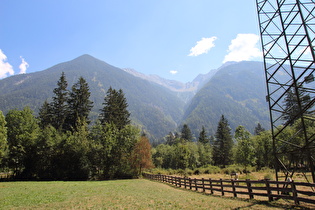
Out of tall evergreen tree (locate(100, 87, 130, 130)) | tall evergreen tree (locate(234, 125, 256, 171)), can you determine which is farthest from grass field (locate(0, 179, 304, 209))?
tall evergreen tree (locate(100, 87, 130, 130))

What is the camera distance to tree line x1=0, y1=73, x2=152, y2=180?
111 ft

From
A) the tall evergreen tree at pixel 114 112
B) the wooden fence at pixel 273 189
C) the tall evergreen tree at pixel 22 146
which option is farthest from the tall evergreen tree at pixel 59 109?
the wooden fence at pixel 273 189

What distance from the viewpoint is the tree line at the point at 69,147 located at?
111 feet

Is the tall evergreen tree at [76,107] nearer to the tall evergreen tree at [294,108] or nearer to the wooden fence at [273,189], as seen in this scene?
the wooden fence at [273,189]

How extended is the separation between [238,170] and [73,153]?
117ft

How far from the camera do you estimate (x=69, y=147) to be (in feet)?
117

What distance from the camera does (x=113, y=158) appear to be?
124 ft

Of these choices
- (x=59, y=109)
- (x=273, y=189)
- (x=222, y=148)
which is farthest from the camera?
(x=222, y=148)

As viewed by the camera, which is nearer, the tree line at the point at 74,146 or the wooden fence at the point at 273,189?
the wooden fence at the point at 273,189

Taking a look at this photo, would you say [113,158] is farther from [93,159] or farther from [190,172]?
[190,172]

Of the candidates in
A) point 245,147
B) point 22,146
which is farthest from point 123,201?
point 22,146

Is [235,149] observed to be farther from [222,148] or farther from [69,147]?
[69,147]

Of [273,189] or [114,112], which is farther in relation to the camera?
[114,112]

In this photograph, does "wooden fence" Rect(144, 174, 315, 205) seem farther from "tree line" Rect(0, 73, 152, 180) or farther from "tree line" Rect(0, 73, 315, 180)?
"tree line" Rect(0, 73, 315, 180)
